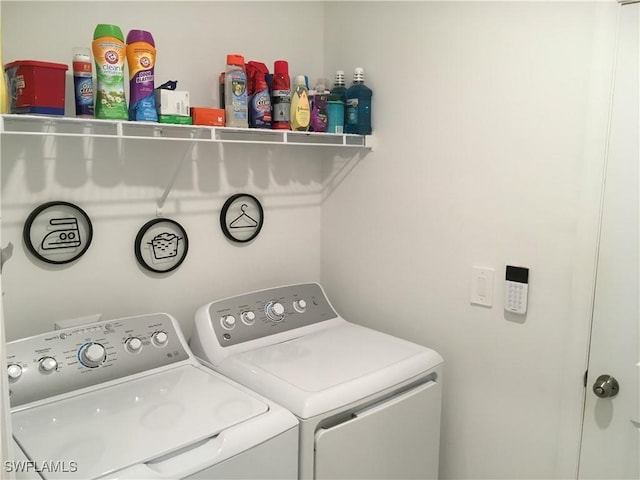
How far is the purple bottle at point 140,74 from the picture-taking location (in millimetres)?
1506

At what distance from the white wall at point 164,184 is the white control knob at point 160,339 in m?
0.21

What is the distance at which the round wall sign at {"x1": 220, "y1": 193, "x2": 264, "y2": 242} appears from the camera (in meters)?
2.03

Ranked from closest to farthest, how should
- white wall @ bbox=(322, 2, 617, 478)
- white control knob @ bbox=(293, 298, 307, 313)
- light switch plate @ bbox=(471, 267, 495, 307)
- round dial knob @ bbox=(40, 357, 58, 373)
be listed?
round dial knob @ bbox=(40, 357, 58, 373) → white wall @ bbox=(322, 2, 617, 478) → light switch plate @ bbox=(471, 267, 495, 307) → white control knob @ bbox=(293, 298, 307, 313)

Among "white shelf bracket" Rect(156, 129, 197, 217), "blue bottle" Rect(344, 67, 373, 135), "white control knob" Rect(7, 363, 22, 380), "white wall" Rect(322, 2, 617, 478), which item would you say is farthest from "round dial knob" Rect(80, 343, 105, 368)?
"blue bottle" Rect(344, 67, 373, 135)

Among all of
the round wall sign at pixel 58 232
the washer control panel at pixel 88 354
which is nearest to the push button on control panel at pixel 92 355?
the washer control panel at pixel 88 354

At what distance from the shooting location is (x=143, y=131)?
1712mm

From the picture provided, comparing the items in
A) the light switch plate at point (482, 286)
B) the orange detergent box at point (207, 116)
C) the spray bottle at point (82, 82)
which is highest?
the spray bottle at point (82, 82)

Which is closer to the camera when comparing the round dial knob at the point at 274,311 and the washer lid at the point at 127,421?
the washer lid at the point at 127,421

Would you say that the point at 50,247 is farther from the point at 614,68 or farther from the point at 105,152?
the point at 614,68

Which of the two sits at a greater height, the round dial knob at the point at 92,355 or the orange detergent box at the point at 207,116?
the orange detergent box at the point at 207,116

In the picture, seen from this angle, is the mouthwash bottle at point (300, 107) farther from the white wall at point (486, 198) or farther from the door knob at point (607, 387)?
the door knob at point (607, 387)

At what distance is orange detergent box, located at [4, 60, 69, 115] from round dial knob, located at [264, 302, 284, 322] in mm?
936

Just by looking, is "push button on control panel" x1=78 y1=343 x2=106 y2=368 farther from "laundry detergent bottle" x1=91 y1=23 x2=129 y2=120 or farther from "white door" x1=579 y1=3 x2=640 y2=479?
"white door" x1=579 y1=3 x2=640 y2=479

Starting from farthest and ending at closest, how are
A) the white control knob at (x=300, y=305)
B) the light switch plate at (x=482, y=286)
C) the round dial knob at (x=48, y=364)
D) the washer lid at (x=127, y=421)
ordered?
the white control knob at (x=300, y=305) → the light switch plate at (x=482, y=286) → the round dial knob at (x=48, y=364) → the washer lid at (x=127, y=421)
